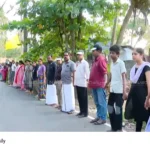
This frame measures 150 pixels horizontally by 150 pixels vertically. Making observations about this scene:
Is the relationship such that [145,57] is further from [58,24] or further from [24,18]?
[58,24]

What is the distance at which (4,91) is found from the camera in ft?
9.71

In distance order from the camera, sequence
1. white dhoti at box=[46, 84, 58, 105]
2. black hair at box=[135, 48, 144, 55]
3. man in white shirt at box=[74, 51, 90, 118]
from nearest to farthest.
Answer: black hair at box=[135, 48, 144, 55] < man in white shirt at box=[74, 51, 90, 118] < white dhoti at box=[46, 84, 58, 105]

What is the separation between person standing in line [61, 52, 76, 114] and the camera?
13.0 feet

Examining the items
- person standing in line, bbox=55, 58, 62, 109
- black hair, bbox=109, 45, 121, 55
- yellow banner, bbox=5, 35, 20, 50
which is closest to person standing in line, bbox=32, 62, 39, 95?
person standing in line, bbox=55, 58, 62, 109

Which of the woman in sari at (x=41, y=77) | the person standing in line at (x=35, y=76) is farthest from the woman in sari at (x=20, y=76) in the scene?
the woman in sari at (x=41, y=77)

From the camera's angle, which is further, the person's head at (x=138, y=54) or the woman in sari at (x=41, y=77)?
the woman in sari at (x=41, y=77)

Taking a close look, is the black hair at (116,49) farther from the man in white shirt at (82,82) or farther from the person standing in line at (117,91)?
the man in white shirt at (82,82)

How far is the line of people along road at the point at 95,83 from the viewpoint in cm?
237

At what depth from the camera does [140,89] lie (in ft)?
7.77

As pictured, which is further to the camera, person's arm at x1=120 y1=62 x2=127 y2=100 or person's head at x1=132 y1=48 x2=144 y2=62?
person's arm at x1=120 y1=62 x2=127 y2=100

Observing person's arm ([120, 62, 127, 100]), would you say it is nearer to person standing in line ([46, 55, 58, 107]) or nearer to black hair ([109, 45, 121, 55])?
black hair ([109, 45, 121, 55])

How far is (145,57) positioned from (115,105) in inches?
27.9
